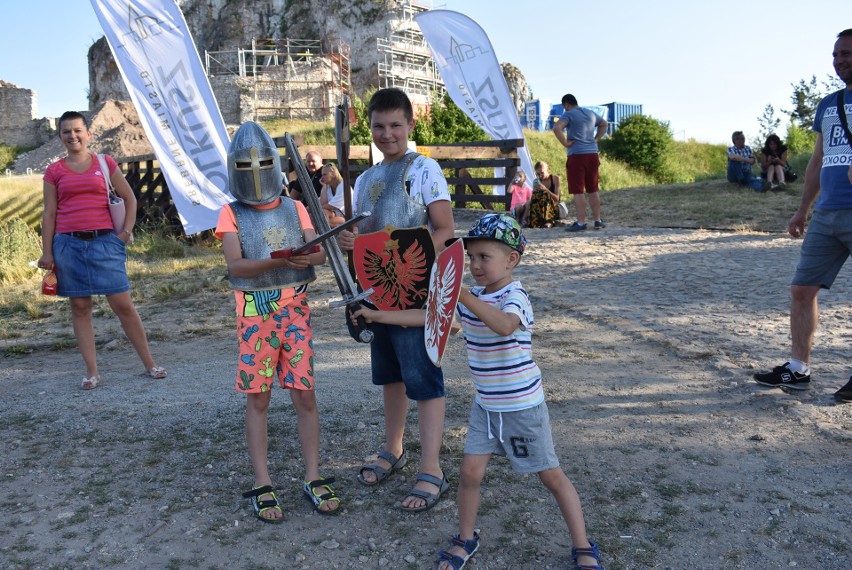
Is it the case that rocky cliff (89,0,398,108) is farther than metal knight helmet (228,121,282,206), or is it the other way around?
rocky cliff (89,0,398,108)

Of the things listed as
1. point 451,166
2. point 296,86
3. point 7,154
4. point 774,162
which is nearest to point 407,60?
point 296,86

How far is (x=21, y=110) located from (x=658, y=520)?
1916 inches

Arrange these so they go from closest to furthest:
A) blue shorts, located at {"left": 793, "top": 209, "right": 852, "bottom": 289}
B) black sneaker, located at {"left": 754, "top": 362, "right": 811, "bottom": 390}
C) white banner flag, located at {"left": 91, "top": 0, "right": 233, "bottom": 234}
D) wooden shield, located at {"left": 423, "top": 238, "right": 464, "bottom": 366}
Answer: wooden shield, located at {"left": 423, "top": 238, "right": 464, "bottom": 366} < blue shorts, located at {"left": 793, "top": 209, "right": 852, "bottom": 289} < black sneaker, located at {"left": 754, "top": 362, "right": 811, "bottom": 390} < white banner flag, located at {"left": 91, "top": 0, "right": 233, "bottom": 234}

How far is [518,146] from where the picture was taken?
13.2 meters

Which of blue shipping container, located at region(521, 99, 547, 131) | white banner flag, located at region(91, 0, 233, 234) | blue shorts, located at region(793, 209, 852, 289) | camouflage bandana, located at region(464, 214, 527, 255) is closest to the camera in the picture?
camouflage bandana, located at region(464, 214, 527, 255)

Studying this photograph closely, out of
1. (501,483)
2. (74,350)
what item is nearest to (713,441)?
(501,483)

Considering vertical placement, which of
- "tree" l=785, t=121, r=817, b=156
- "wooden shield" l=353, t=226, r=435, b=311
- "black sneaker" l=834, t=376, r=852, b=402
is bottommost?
"black sneaker" l=834, t=376, r=852, b=402

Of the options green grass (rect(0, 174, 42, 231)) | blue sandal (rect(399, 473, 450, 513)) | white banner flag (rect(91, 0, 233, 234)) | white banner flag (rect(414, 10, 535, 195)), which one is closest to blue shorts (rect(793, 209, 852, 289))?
blue sandal (rect(399, 473, 450, 513))

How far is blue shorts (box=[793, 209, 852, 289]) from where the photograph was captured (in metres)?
4.11

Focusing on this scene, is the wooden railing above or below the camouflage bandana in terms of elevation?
above

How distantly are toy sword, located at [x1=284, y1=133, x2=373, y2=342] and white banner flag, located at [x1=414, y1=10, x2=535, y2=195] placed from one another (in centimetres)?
987

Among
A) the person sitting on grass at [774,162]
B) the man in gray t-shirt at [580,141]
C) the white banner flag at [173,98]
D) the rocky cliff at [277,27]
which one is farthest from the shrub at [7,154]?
the person sitting on grass at [774,162]

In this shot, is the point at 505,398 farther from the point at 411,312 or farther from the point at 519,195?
the point at 519,195

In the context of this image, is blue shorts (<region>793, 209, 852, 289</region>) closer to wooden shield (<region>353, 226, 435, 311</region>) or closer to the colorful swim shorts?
wooden shield (<region>353, 226, 435, 311</region>)
